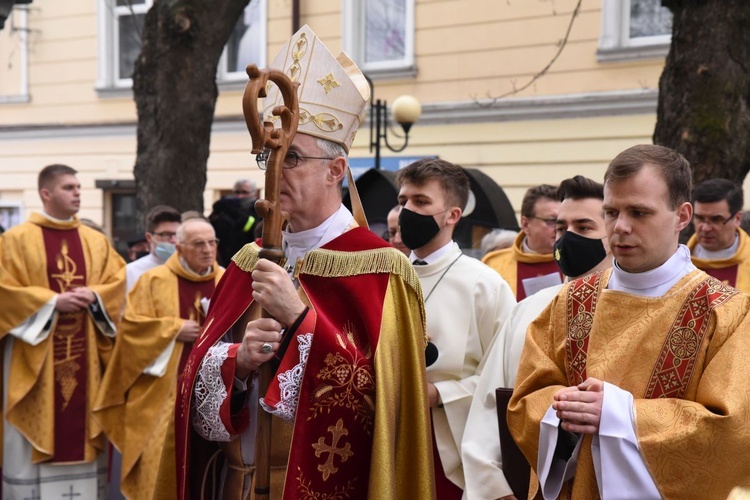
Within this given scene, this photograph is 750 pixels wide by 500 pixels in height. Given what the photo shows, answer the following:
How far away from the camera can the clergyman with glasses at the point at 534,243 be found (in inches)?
245

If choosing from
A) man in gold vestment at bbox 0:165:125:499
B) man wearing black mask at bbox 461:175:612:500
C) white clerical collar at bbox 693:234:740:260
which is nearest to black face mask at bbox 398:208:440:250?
man wearing black mask at bbox 461:175:612:500

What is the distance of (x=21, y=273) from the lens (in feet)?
25.1

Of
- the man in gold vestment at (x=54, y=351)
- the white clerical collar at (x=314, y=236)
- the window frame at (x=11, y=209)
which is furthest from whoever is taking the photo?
the window frame at (x=11, y=209)

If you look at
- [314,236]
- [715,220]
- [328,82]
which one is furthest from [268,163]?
[715,220]

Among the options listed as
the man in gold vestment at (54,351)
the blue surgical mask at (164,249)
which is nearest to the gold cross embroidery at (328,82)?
the man in gold vestment at (54,351)

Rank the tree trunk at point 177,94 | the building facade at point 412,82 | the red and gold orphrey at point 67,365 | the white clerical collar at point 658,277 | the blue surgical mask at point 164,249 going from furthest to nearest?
1. the building facade at point 412,82
2. the tree trunk at point 177,94
3. the blue surgical mask at point 164,249
4. the red and gold orphrey at point 67,365
5. the white clerical collar at point 658,277

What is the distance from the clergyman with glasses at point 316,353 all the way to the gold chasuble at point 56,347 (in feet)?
13.2

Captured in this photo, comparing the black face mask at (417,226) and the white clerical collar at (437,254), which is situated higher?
the black face mask at (417,226)

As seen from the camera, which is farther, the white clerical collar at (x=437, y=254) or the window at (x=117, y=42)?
the window at (x=117, y=42)

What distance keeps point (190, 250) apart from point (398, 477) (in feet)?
13.2

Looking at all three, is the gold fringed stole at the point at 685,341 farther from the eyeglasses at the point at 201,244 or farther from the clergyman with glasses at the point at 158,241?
the clergyman with glasses at the point at 158,241

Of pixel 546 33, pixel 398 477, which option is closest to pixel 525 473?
pixel 398 477

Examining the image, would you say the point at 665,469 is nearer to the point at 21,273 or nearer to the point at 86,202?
the point at 21,273

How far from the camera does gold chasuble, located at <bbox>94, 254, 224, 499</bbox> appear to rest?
7.37 metres
